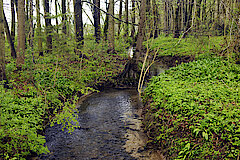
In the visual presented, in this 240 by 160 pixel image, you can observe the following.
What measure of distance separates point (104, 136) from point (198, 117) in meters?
2.85

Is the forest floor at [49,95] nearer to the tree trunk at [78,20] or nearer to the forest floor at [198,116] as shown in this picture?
the forest floor at [198,116]

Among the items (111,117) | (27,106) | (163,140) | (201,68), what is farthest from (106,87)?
(163,140)

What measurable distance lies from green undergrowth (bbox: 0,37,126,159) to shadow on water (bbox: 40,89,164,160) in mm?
368

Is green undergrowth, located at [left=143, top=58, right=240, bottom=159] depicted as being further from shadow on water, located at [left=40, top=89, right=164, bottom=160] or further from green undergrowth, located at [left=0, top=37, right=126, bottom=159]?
green undergrowth, located at [left=0, top=37, right=126, bottom=159]

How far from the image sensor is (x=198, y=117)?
4.70m

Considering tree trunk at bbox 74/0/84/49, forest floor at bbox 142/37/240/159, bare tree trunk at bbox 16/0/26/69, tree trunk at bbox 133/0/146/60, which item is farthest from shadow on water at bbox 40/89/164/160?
tree trunk at bbox 74/0/84/49

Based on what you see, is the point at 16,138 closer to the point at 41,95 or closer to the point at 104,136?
the point at 104,136

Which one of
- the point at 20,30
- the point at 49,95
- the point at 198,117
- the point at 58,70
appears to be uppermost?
the point at 20,30

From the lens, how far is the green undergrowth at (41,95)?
458cm

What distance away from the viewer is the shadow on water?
538cm

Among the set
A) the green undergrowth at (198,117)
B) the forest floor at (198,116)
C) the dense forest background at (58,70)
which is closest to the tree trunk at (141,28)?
the dense forest background at (58,70)

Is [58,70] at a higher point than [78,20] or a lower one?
lower

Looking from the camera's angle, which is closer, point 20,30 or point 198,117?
point 198,117

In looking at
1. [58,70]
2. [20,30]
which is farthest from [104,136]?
[20,30]
